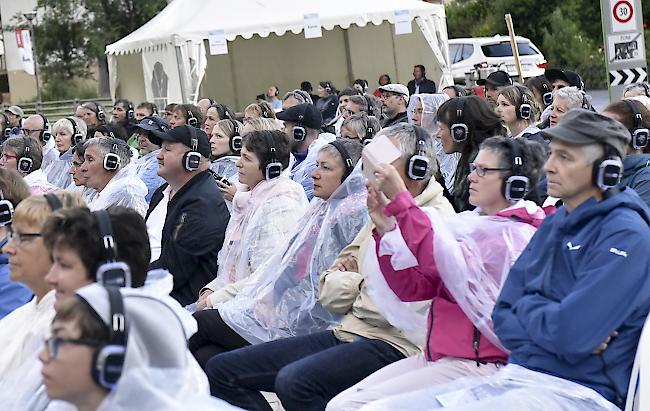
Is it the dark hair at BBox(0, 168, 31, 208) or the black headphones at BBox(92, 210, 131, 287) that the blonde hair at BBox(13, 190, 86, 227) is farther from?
the dark hair at BBox(0, 168, 31, 208)

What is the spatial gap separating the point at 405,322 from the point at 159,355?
2.23 m

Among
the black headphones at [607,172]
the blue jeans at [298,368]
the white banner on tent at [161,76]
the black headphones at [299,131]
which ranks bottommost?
the blue jeans at [298,368]

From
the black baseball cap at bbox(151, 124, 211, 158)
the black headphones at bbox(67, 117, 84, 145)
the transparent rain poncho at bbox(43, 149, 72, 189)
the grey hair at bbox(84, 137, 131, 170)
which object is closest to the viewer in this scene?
the black baseball cap at bbox(151, 124, 211, 158)

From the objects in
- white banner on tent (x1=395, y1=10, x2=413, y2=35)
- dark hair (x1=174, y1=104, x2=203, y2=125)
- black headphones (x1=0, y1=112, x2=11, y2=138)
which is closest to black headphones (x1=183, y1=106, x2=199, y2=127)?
dark hair (x1=174, y1=104, x2=203, y2=125)

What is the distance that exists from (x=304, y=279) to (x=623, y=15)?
7.36 metres

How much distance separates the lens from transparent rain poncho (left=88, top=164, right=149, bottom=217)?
7945 mm

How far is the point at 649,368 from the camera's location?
12.2ft

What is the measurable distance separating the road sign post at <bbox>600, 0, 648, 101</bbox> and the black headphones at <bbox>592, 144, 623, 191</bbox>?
27.4 ft

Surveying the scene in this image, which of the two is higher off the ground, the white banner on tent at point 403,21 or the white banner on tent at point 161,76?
the white banner on tent at point 403,21

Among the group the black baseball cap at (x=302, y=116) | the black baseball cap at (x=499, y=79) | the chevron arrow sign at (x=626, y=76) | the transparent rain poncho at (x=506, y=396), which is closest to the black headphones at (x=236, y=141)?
the black baseball cap at (x=302, y=116)

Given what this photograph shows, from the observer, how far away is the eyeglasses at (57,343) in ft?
9.41

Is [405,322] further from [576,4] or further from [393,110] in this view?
[576,4]

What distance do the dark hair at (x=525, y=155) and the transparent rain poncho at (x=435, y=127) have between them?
9.55 feet

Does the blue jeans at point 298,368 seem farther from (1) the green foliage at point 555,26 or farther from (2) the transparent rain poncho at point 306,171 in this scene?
(1) the green foliage at point 555,26
